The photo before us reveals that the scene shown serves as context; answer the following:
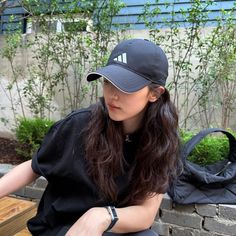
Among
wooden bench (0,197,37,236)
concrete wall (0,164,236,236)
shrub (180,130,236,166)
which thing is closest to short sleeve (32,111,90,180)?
wooden bench (0,197,37,236)

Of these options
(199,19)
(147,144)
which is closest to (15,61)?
(199,19)

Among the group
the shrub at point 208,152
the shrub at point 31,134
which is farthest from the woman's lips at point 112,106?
the shrub at point 31,134

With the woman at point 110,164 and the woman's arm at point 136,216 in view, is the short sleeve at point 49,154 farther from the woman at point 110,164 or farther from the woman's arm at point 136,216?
the woman's arm at point 136,216

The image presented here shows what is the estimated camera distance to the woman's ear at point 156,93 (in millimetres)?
1412

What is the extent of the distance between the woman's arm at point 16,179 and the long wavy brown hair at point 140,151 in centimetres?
28

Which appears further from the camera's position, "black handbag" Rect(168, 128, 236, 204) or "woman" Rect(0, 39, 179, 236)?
"black handbag" Rect(168, 128, 236, 204)

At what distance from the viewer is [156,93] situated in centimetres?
143

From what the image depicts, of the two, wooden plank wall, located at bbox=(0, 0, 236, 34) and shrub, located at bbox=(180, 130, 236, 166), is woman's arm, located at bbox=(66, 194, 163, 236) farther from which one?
wooden plank wall, located at bbox=(0, 0, 236, 34)

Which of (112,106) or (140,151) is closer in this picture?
(112,106)

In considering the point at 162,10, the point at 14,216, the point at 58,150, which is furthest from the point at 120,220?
the point at 162,10

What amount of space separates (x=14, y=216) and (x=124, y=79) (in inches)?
44.6

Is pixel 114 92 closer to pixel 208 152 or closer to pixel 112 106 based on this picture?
pixel 112 106

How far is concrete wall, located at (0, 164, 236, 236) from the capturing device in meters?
2.57

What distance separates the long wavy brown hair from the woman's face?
0.09 m
